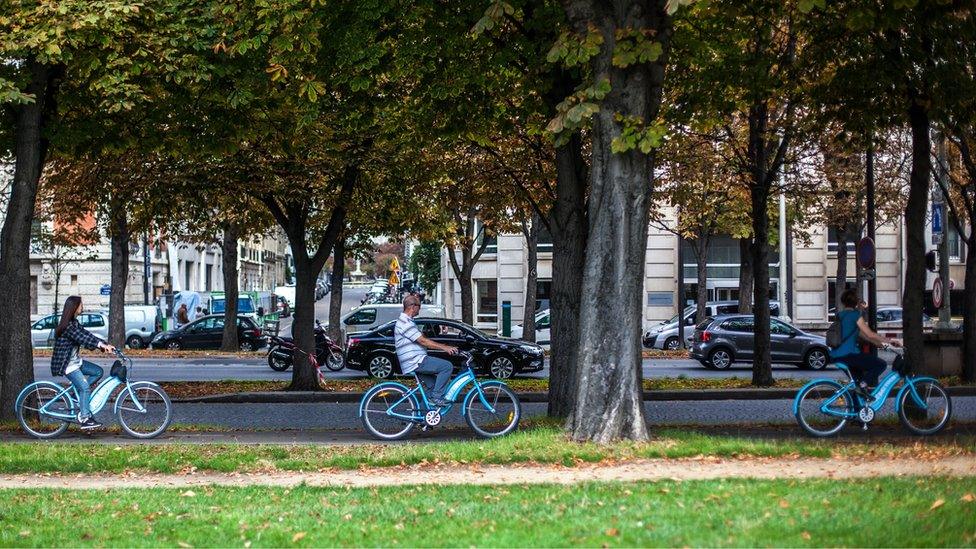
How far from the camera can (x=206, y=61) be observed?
15.4m

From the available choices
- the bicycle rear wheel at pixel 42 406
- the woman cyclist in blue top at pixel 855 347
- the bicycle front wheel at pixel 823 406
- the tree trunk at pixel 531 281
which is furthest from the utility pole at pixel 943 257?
the bicycle rear wheel at pixel 42 406

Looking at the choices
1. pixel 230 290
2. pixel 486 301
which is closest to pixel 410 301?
pixel 230 290

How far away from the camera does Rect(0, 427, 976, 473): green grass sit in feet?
37.3

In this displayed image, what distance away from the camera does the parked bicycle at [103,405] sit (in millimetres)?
14625

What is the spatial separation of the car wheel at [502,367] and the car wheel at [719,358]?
6.53 m

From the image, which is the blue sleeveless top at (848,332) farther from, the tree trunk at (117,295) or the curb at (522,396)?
the tree trunk at (117,295)

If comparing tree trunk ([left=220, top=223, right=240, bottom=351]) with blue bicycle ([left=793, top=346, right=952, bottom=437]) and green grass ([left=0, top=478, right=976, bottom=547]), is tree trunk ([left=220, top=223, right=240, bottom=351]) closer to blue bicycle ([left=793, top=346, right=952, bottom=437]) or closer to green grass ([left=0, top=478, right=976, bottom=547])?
blue bicycle ([left=793, top=346, right=952, bottom=437])

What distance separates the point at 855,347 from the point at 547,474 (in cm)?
491

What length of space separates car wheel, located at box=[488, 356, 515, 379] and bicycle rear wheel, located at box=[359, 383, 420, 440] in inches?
524

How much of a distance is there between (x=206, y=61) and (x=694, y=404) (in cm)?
1029

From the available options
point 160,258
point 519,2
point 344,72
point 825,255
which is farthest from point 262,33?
point 160,258

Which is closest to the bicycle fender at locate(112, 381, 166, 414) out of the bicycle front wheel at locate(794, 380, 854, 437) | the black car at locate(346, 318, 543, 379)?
the bicycle front wheel at locate(794, 380, 854, 437)

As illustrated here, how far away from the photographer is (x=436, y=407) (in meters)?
14.1

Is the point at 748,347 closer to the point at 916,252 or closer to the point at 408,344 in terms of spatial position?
the point at 916,252
